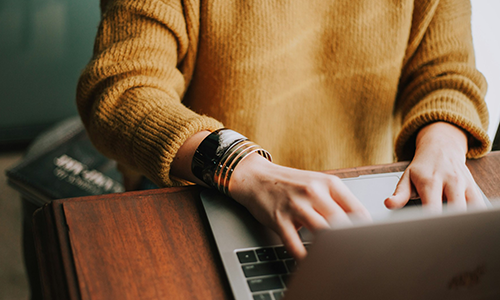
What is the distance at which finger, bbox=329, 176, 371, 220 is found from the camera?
0.41 meters

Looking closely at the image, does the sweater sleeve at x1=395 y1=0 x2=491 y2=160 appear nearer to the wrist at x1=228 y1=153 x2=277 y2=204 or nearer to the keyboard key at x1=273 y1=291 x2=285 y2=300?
the wrist at x1=228 y1=153 x2=277 y2=204

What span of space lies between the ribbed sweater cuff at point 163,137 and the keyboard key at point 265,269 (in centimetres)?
18

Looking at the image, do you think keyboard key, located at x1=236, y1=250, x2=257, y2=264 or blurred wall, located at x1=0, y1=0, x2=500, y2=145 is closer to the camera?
keyboard key, located at x1=236, y1=250, x2=257, y2=264

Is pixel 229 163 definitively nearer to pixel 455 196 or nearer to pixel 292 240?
pixel 292 240

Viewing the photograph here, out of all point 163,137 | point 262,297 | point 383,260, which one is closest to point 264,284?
point 262,297

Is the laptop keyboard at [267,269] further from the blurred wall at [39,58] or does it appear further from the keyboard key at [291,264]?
the blurred wall at [39,58]

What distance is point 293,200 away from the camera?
414 mm

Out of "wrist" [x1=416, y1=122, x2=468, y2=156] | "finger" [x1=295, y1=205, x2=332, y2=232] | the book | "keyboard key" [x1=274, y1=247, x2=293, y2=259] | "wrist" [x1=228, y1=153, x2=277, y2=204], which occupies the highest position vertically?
"wrist" [x1=416, y1=122, x2=468, y2=156]

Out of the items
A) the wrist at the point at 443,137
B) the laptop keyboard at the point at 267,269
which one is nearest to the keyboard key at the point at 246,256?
the laptop keyboard at the point at 267,269

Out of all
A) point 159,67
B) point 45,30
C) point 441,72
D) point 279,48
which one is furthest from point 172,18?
point 45,30

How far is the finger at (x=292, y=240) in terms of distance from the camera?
38cm

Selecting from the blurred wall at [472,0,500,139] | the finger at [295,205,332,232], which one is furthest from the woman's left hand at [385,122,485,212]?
the blurred wall at [472,0,500,139]

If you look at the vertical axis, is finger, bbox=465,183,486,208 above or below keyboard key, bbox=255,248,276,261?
above

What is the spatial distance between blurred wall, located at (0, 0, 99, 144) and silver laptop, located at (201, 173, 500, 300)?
4.97 feet
